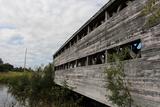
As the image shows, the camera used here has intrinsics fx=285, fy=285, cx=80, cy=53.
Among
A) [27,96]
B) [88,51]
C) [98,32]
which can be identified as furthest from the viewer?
[27,96]

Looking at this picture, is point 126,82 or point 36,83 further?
point 36,83

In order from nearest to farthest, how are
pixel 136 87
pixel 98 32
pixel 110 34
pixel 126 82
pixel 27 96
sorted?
pixel 136 87, pixel 126 82, pixel 110 34, pixel 98 32, pixel 27 96

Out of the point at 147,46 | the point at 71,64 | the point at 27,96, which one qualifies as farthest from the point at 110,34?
the point at 27,96

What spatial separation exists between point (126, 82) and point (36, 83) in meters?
21.2

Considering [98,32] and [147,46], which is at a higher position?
[98,32]

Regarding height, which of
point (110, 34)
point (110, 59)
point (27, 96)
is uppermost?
point (110, 34)

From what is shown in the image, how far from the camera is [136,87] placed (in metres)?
6.32

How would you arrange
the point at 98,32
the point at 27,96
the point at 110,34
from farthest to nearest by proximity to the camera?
the point at 27,96, the point at 98,32, the point at 110,34

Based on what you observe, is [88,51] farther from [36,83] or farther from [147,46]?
[36,83]

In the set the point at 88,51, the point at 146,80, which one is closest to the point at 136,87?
the point at 146,80

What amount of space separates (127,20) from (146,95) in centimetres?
226

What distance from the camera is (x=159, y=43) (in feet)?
17.8

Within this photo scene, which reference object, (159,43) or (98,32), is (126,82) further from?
(98,32)

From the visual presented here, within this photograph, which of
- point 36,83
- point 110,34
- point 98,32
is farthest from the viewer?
point 36,83
